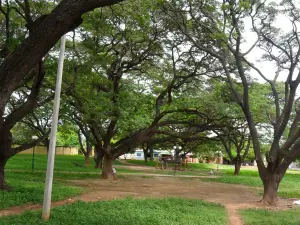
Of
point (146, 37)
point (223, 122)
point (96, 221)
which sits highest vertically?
point (146, 37)

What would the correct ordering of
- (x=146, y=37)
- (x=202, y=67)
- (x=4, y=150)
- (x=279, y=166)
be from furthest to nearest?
(x=202, y=67) → (x=146, y=37) → (x=279, y=166) → (x=4, y=150)

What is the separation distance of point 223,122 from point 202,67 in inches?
132

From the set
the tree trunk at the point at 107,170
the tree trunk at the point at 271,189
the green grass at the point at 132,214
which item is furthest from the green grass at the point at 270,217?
the tree trunk at the point at 107,170

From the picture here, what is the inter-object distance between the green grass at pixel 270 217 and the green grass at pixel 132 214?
702 mm

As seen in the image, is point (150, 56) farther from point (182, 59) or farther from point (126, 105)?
point (126, 105)

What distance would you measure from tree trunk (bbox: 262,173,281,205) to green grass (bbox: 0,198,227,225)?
104 inches

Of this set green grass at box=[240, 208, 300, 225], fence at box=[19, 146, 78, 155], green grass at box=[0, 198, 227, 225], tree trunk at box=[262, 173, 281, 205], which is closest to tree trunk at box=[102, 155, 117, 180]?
green grass at box=[0, 198, 227, 225]

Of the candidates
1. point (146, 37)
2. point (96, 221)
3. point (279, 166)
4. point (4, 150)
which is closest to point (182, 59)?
point (146, 37)

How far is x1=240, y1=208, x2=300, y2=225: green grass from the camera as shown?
29.6 feet

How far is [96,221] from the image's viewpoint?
7.51m

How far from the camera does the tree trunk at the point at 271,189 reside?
41.2 ft

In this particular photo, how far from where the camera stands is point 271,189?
41.5ft

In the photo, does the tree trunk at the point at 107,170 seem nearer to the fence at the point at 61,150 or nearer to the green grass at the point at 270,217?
the green grass at the point at 270,217

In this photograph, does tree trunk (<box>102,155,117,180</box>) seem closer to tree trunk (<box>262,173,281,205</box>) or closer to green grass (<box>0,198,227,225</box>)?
green grass (<box>0,198,227,225</box>)
